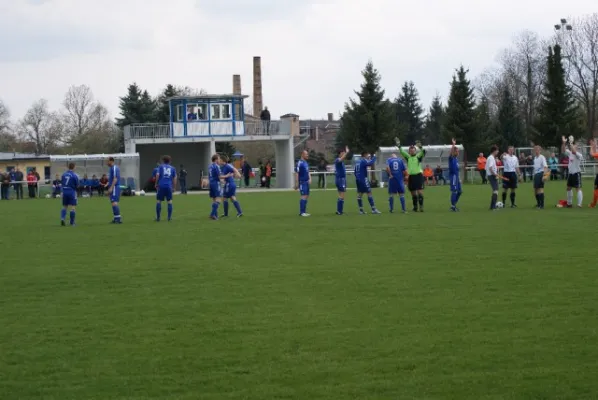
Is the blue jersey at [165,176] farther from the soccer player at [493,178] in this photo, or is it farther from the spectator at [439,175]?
the spectator at [439,175]

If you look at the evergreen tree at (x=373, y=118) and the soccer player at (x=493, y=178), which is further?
the evergreen tree at (x=373, y=118)

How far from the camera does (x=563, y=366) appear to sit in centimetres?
702

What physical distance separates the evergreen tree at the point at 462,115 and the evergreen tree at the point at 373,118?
4.36m

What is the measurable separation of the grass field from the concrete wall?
4704 cm

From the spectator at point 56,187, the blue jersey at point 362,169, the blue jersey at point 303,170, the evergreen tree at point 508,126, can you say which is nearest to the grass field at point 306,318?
the blue jersey at point 303,170

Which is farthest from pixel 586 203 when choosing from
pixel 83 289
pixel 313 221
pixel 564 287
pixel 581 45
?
pixel 581 45

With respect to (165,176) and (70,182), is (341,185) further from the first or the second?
(70,182)

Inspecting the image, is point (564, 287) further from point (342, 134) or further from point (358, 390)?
point (342, 134)

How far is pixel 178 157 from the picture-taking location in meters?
64.8

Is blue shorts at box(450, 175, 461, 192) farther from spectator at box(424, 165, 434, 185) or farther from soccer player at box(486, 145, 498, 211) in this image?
spectator at box(424, 165, 434, 185)

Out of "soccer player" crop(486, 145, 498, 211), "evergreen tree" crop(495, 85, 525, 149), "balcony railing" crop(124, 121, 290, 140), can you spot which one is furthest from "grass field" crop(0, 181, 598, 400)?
"evergreen tree" crop(495, 85, 525, 149)

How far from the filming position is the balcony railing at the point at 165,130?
61.5 m

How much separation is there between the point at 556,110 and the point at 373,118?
43.4 feet

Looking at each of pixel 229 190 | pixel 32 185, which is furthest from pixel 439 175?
pixel 229 190
